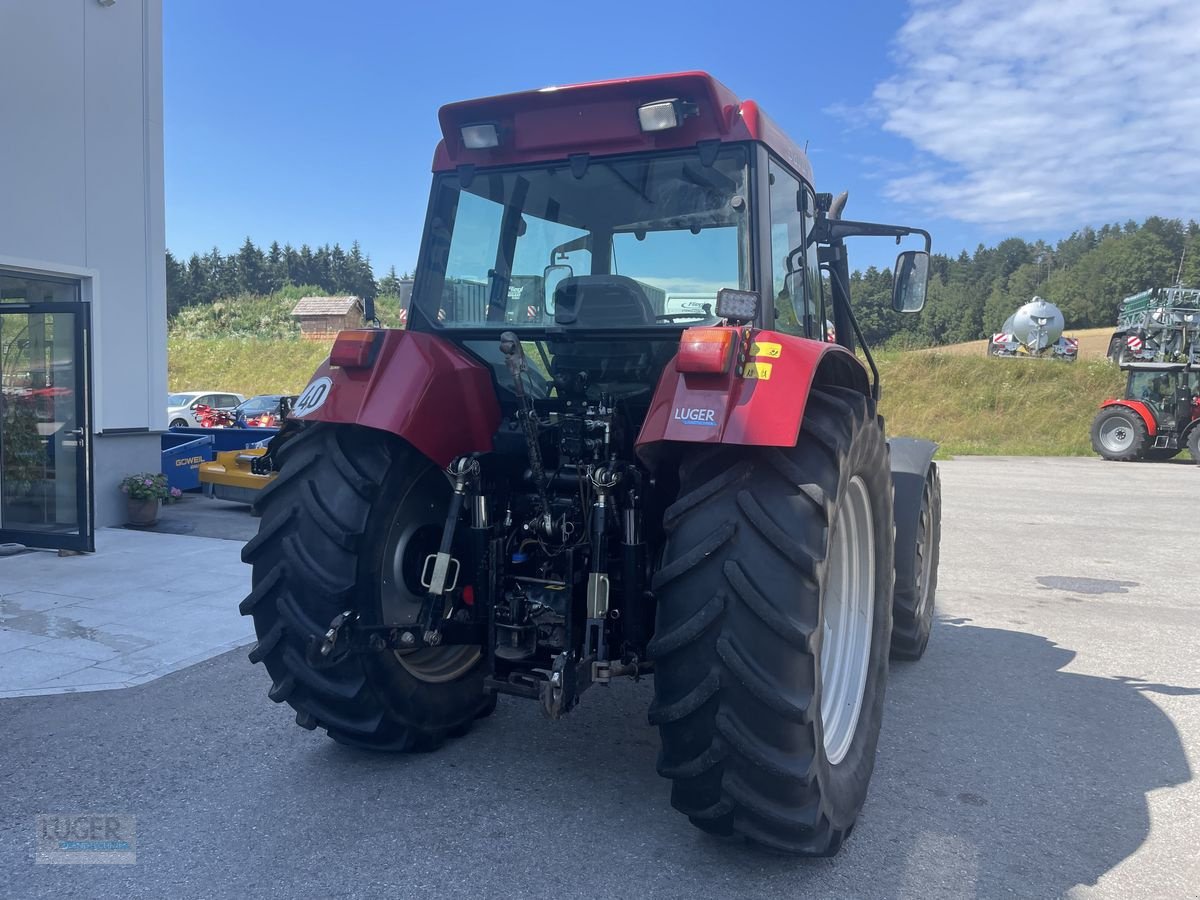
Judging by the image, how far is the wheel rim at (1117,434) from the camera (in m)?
22.7

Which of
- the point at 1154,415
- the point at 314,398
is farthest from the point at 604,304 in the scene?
the point at 1154,415

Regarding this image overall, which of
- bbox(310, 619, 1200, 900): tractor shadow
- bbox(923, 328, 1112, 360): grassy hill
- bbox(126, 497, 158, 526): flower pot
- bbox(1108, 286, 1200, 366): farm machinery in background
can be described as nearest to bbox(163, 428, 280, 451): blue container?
bbox(126, 497, 158, 526): flower pot

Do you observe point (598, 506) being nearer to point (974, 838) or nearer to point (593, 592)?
point (593, 592)

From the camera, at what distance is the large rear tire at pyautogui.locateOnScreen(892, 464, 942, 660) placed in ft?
16.6

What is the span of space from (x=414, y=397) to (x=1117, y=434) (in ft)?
77.9

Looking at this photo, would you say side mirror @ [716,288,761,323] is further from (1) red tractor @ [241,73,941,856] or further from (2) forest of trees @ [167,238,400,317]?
(2) forest of trees @ [167,238,400,317]

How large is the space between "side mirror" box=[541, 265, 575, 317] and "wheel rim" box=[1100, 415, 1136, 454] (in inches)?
899

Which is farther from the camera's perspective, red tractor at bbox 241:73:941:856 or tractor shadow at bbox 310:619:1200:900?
tractor shadow at bbox 310:619:1200:900

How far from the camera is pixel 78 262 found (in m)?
9.03

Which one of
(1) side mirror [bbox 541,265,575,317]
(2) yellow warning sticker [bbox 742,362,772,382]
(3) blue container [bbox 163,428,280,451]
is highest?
(1) side mirror [bbox 541,265,575,317]

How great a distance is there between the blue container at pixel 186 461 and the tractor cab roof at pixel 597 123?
8.57m

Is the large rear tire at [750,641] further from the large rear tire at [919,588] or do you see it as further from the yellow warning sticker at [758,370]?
the large rear tire at [919,588]

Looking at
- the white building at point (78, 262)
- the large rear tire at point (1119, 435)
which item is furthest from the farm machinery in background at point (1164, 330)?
the white building at point (78, 262)

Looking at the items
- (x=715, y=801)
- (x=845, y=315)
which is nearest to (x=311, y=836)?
(x=715, y=801)
